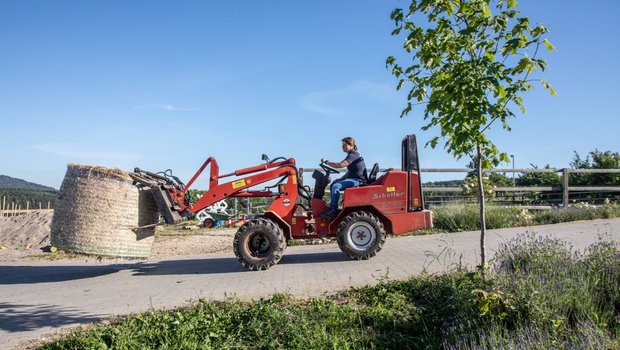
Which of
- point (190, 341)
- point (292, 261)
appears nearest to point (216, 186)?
point (292, 261)

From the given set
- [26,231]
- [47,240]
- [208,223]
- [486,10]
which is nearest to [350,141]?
[486,10]

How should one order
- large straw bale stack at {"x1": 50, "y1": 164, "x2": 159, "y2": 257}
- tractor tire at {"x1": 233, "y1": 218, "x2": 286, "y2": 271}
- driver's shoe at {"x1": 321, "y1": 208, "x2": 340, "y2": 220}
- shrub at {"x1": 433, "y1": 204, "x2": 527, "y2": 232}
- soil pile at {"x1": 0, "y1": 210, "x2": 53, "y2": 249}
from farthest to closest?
soil pile at {"x1": 0, "y1": 210, "x2": 53, "y2": 249}, shrub at {"x1": 433, "y1": 204, "x2": 527, "y2": 232}, driver's shoe at {"x1": 321, "y1": 208, "x2": 340, "y2": 220}, tractor tire at {"x1": 233, "y1": 218, "x2": 286, "y2": 271}, large straw bale stack at {"x1": 50, "y1": 164, "x2": 159, "y2": 257}

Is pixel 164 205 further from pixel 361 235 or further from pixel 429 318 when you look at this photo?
pixel 429 318

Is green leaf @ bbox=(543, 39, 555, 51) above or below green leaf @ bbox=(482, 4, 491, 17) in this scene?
below

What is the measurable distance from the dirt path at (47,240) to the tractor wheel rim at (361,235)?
12.6 feet

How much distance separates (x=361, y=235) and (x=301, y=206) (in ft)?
4.18

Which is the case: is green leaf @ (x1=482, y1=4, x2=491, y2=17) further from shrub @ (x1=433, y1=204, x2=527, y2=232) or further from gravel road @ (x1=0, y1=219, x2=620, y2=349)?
shrub @ (x1=433, y1=204, x2=527, y2=232)

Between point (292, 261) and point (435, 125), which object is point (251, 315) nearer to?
point (435, 125)

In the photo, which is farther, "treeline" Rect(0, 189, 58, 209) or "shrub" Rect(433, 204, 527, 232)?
"treeline" Rect(0, 189, 58, 209)

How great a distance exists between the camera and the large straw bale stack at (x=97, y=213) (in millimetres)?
7504

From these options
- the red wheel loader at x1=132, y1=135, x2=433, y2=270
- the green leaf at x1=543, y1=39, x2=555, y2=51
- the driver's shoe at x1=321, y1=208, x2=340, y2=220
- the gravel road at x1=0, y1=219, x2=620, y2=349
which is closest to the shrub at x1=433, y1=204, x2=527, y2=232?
the gravel road at x1=0, y1=219, x2=620, y2=349

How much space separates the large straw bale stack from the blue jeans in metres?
3.25

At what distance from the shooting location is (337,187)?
8.50m

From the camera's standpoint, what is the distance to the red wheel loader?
8.09m
